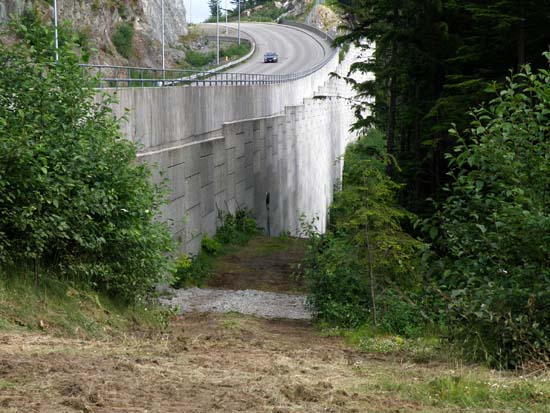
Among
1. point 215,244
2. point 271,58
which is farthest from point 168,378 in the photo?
point 271,58

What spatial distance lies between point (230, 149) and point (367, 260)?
14830 mm

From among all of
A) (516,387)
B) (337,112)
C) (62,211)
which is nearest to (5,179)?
(62,211)

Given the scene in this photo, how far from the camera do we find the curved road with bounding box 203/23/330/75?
77669 millimetres

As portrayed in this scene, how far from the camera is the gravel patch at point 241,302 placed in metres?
18.7

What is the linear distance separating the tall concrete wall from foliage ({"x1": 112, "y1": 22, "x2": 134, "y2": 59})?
48.3 ft

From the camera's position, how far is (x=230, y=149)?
3031 cm

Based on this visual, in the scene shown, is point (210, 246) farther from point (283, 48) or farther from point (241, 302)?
point (283, 48)

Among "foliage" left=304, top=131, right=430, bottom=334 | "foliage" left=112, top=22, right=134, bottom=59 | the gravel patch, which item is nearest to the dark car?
"foliage" left=112, top=22, right=134, bottom=59

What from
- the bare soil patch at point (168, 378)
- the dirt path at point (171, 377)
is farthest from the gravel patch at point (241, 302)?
the bare soil patch at point (168, 378)

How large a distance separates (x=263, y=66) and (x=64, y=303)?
2671 inches

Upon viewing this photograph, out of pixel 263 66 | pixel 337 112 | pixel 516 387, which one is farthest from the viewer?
pixel 263 66

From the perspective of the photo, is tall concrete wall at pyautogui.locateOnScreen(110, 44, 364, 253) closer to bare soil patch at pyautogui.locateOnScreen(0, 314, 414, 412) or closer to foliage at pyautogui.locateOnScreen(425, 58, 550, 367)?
foliage at pyautogui.locateOnScreen(425, 58, 550, 367)

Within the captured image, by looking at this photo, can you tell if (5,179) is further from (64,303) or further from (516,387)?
(516,387)

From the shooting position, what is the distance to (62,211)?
41.8 ft
